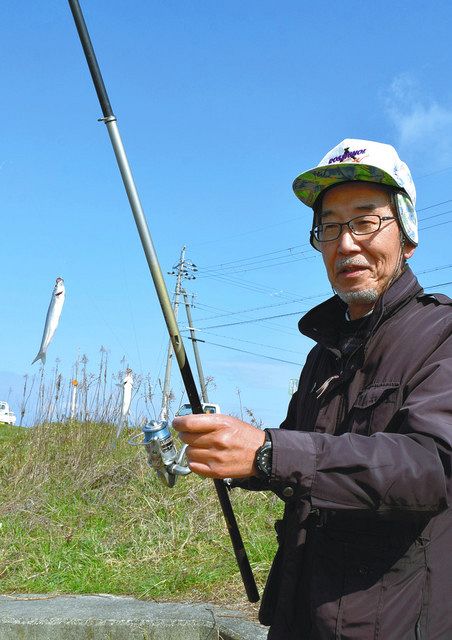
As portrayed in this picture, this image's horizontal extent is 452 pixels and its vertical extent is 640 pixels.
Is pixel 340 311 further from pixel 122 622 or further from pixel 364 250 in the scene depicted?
pixel 122 622

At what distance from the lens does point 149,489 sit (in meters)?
6.63

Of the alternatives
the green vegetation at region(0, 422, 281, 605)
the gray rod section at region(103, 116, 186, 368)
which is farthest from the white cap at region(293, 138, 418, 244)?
the green vegetation at region(0, 422, 281, 605)

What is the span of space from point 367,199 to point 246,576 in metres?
1.43

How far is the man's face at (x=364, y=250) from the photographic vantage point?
2170 mm

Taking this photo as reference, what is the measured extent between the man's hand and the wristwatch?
0.04 feet

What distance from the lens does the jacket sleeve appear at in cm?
155

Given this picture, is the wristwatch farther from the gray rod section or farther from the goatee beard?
the goatee beard

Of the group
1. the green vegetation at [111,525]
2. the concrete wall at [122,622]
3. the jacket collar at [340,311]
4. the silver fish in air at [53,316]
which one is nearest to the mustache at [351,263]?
the jacket collar at [340,311]

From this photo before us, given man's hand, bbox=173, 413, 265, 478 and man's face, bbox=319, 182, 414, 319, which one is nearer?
man's hand, bbox=173, 413, 265, 478

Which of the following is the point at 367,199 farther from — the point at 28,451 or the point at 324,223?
the point at 28,451

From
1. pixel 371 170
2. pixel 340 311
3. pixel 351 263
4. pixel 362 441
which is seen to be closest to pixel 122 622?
pixel 340 311

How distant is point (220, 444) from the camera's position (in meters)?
1.56

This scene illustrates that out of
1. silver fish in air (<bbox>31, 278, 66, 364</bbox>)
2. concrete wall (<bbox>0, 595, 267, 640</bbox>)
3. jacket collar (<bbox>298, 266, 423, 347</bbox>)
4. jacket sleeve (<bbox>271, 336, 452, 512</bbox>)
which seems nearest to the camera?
jacket sleeve (<bbox>271, 336, 452, 512</bbox>)

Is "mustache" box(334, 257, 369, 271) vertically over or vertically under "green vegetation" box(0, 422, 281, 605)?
over
